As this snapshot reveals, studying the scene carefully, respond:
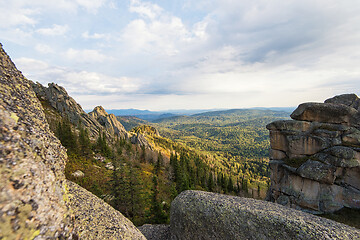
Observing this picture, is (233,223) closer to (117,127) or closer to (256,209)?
(256,209)

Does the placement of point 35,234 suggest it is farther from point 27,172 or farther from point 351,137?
point 351,137

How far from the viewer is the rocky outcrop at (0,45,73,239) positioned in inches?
133

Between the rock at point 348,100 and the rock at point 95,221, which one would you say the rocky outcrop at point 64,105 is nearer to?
the rock at point 95,221

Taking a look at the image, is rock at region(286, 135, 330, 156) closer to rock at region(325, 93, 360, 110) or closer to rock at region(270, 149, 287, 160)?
rock at region(270, 149, 287, 160)

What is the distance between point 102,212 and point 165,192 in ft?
120

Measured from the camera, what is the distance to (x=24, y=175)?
12.7 feet

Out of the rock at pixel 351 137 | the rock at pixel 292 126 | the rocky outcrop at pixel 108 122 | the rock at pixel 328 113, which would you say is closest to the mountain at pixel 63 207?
the rock at pixel 351 137

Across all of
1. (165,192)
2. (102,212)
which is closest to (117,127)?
(165,192)

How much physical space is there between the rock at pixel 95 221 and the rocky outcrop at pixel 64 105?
82412 millimetres

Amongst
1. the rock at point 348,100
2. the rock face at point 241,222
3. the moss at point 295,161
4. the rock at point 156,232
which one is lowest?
the rock at point 156,232

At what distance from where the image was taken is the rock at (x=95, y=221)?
8406 mm

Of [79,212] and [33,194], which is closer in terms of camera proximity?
[33,194]

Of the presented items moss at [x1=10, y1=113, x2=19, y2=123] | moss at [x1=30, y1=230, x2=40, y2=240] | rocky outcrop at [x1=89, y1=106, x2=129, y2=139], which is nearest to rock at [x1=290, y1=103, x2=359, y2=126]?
moss at [x1=30, y1=230, x2=40, y2=240]

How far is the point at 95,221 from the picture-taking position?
916 cm
